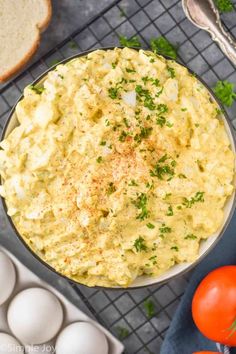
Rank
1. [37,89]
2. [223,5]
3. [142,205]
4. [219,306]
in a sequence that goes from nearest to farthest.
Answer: [142,205] → [37,89] → [219,306] → [223,5]

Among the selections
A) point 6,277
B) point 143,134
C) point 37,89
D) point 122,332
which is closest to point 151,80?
point 143,134

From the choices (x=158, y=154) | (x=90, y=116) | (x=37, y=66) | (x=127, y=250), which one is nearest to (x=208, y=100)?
(x=158, y=154)

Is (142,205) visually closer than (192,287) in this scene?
Yes

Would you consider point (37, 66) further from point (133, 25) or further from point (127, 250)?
point (127, 250)

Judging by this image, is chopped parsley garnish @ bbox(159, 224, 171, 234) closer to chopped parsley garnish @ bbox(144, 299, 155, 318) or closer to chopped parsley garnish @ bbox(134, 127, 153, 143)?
chopped parsley garnish @ bbox(134, 127, 153, 143)

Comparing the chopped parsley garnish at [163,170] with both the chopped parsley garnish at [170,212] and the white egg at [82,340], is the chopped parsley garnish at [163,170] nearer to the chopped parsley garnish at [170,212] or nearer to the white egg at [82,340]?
the chopped parsley garnish at [170,212]

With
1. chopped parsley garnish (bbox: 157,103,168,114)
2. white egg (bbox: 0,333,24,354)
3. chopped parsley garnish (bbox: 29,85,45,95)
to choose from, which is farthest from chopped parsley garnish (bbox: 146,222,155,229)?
white egg (bbox: 0,333,24,354)

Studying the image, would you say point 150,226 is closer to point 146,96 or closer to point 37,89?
point 146,96

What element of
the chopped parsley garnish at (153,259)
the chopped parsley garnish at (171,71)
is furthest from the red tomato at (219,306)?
the chopped parsley garnish at (171,71)
